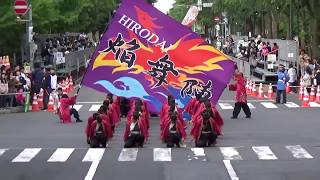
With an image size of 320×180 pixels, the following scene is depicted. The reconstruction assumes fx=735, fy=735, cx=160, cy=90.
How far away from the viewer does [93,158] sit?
1689 centimetres

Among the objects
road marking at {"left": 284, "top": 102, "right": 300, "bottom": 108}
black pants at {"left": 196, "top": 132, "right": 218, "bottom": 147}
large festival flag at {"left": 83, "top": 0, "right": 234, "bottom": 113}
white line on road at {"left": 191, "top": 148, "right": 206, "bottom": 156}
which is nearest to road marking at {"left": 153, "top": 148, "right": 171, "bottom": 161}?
white line on road at {"left": 191, "top": 148, "right": 206, "bottom": 156}

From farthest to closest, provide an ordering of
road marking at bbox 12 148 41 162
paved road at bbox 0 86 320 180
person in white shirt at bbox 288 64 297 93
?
1. person in white shirt at bbox 288 64 297 93
2. road marking at bbox 12 148 41 162
3. paved road at bbox 0 86 320 180

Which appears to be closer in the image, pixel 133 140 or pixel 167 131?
pixel 133 140

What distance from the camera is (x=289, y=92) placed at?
39656mm

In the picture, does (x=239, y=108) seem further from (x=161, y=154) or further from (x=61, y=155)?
(x=61, y=155)

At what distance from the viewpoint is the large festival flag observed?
24.9m

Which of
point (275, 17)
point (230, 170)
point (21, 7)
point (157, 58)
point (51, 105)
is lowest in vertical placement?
point (230, 170)

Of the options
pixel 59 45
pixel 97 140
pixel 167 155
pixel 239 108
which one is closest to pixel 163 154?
pixel 167 155

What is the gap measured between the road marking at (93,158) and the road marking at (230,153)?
9.58ft

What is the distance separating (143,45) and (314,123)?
6.32 m

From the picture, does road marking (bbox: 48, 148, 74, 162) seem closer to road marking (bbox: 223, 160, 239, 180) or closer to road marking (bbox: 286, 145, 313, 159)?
road marking (bbox: 223, 160, 239, 180)

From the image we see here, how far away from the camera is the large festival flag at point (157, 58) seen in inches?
982

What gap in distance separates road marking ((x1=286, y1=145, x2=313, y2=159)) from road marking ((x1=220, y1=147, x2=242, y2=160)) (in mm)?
1324

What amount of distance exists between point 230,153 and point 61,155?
4.03m
